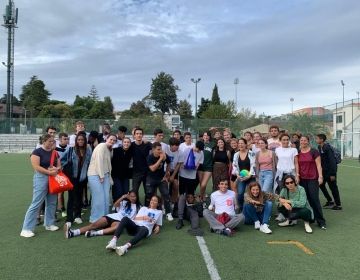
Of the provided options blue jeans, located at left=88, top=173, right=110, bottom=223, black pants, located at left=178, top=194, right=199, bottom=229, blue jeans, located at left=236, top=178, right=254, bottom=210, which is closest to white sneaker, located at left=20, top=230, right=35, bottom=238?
blue jeans, located at left=88, top=173, right=110, bottom=223

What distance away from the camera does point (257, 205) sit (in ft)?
24.3

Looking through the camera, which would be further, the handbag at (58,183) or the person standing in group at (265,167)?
the person standing in group at (265,167)

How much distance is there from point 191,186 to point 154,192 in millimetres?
1157

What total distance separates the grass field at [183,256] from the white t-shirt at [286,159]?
112 centimetres

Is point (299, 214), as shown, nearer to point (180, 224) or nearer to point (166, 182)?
point (180, 224)

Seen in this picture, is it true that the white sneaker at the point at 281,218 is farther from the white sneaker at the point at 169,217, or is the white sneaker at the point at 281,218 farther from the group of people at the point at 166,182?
the white sneaker at the point at 169,217

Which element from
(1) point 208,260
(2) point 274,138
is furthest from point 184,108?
(1) point 208,260

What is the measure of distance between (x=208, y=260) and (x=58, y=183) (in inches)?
118

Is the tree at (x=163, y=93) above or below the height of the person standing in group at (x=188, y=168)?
above

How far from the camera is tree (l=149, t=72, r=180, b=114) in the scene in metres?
83.8

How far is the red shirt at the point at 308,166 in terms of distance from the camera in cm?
766

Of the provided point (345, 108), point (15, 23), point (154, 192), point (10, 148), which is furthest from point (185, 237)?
point (15, 23)

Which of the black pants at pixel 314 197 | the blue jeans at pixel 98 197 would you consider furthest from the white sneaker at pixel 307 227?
the blue jeans at pixel 98 197

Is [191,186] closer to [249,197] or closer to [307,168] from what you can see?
[249,197]
